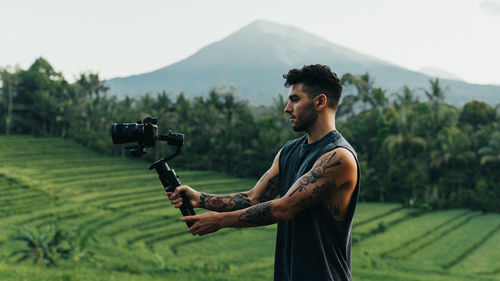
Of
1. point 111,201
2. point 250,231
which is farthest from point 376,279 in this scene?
point 111,201

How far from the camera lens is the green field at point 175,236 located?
12688 millimetres

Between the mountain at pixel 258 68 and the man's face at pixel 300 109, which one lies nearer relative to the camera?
the man's face at pixel 300 109

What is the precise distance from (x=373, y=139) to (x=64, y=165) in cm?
1789

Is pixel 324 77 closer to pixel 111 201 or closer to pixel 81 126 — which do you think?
pixel 111 201

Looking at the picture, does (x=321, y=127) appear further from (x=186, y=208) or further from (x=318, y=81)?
(x=186, y=208)

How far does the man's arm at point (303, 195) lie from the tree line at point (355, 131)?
73.6ft

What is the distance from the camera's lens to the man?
1.95 metres

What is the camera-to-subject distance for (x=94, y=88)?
43.7m

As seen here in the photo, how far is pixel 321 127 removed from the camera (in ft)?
6.86

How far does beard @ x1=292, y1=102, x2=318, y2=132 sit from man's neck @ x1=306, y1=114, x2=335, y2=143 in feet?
0.07

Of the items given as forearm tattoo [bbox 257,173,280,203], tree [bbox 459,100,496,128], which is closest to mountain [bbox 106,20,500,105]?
tree [bbox 459,100,496,128]

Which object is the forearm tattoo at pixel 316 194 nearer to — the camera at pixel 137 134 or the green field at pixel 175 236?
the camera at pixel 137 134

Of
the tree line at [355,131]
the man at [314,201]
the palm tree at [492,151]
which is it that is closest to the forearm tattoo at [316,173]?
the man at [314,201]

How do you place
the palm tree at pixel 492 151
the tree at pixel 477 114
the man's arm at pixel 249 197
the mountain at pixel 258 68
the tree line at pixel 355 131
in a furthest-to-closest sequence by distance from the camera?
the mountain at pixel 258 68 < the tree at pixel 477 114 < the tree line at pixel 355 131 < the palm tree at pixel 492 151 < the man's arm at pixel 249 197
